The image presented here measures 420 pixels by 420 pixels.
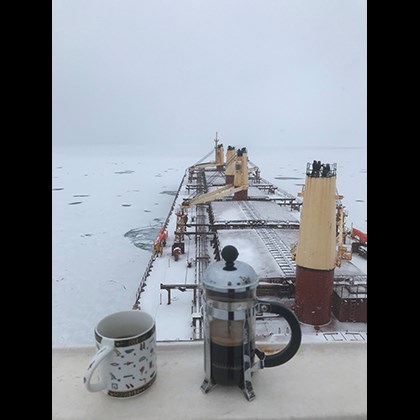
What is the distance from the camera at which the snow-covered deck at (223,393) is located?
1.23 metres

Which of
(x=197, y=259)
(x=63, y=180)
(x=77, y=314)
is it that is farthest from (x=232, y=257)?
(x=63, y=180)

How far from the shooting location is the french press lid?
1.19 meters

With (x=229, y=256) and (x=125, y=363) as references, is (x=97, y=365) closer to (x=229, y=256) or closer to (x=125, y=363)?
(x=125, y=363)

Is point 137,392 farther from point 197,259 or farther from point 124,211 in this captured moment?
point 124,211

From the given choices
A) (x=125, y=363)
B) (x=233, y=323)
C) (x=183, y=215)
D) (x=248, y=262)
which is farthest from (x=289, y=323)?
(x=183, y=215)

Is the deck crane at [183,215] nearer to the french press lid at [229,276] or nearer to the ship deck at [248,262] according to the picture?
the ship deck at [248,262]

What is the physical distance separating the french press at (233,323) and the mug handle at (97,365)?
0.33m

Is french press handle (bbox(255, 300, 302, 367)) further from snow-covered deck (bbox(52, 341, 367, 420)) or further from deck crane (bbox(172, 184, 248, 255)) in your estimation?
deck crane (bbox(172, 184, 248, 255))

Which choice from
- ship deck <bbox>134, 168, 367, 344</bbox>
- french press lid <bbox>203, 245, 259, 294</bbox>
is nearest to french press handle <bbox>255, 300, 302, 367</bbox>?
french press lid <bbox>203, 245, 259, 294</bbox>

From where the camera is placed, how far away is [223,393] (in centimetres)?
130

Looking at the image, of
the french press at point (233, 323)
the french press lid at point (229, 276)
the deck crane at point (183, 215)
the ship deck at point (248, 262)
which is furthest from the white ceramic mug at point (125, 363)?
the deck crane at point (183, 215)

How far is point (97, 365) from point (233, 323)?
0.46 meters

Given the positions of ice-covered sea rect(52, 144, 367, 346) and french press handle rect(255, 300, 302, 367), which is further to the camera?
ice-covered sea rect(52, 144, 367, 346)

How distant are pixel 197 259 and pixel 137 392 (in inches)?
268
